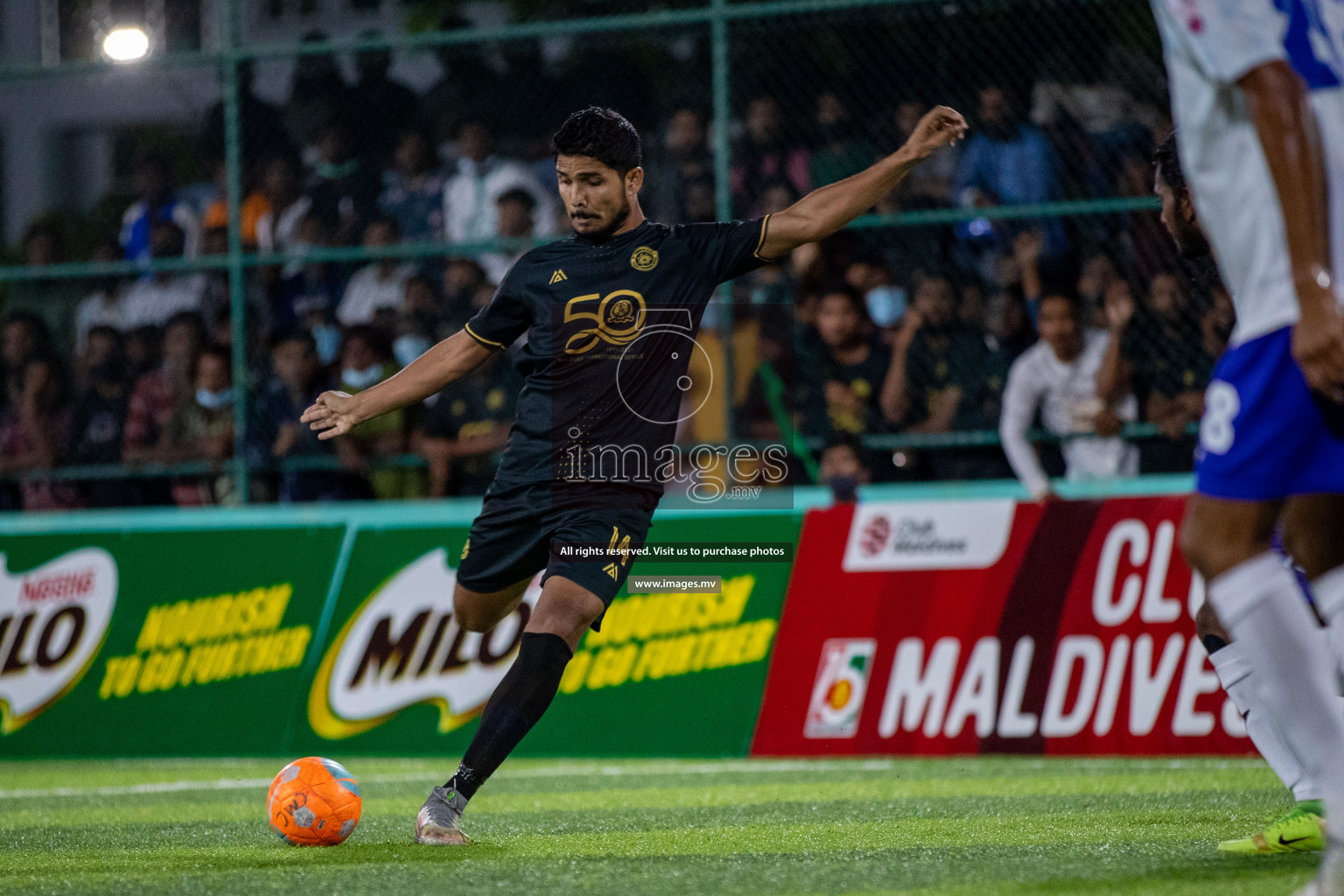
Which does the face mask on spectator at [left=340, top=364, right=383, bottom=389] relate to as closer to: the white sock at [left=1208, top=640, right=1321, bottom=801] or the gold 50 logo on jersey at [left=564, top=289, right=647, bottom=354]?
the gold 50 logo on jersey at [left=564, top=289, right=647, bottom=354]

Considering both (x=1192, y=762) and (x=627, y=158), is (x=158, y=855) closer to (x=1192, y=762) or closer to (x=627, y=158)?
(x=627, y=158)

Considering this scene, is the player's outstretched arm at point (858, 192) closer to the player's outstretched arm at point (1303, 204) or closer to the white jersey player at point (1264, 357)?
the white jersey player at point (1264, 357)

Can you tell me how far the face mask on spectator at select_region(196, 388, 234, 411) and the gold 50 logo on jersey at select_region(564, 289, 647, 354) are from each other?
6007 millimetres

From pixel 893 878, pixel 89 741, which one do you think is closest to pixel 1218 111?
pixel 893 878

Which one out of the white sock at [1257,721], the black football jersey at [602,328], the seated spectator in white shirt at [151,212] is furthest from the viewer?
the seated spectator in white shirt at [151,212]

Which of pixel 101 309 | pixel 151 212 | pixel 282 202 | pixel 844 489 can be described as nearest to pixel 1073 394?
pixel 844 489

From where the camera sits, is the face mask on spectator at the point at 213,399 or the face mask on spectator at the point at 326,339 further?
the face mask on spectator at the point at 326,339

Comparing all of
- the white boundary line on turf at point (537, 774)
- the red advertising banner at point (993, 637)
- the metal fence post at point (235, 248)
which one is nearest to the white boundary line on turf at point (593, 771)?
the white boundary line on turf at point (537, 774)

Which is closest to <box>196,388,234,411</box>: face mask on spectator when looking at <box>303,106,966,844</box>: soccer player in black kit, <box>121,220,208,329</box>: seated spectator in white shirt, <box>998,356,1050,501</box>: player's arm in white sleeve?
<box>121,220,208,329</box>: seated spectator in white shirt

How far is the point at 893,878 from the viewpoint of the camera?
4.07 m

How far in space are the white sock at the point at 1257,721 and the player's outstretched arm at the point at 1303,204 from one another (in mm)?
1707

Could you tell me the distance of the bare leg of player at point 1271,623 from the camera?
3.24 meters

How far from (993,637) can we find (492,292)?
360cm

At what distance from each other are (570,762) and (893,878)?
181 inches
